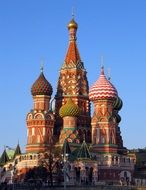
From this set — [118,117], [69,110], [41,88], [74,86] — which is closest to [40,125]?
[69,110]

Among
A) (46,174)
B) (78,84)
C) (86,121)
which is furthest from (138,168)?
(46,174)

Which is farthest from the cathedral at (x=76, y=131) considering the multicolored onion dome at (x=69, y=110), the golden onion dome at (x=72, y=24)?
the golden onion dome at (x=72, y=24)

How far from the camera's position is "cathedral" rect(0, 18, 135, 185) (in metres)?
71.9

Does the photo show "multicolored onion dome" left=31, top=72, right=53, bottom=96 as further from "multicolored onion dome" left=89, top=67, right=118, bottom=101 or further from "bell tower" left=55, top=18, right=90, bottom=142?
"multicolored onion dome" left=89, top=67, right=118, bottom=101

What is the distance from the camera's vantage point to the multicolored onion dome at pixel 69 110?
77500 mm

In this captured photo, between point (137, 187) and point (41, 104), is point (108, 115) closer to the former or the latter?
point (41, 104)

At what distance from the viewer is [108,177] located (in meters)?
73.8

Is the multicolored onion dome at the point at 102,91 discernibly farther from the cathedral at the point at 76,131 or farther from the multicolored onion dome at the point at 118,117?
the multicolored onion dome at the point at 118,117

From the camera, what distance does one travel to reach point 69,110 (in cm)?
7750

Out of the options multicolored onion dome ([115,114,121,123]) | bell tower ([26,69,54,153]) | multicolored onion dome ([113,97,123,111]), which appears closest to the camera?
bell tower ([26,69,54,153])

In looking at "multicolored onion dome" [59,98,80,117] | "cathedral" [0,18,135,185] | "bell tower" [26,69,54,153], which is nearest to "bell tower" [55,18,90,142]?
"cathedral" [0,18,135,185]

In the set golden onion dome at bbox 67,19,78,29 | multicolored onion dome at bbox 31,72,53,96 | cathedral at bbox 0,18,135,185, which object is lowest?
cathedral at bbox 0,18,135,185

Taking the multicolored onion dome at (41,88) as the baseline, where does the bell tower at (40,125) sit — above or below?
below

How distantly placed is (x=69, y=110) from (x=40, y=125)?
520 centimetres
